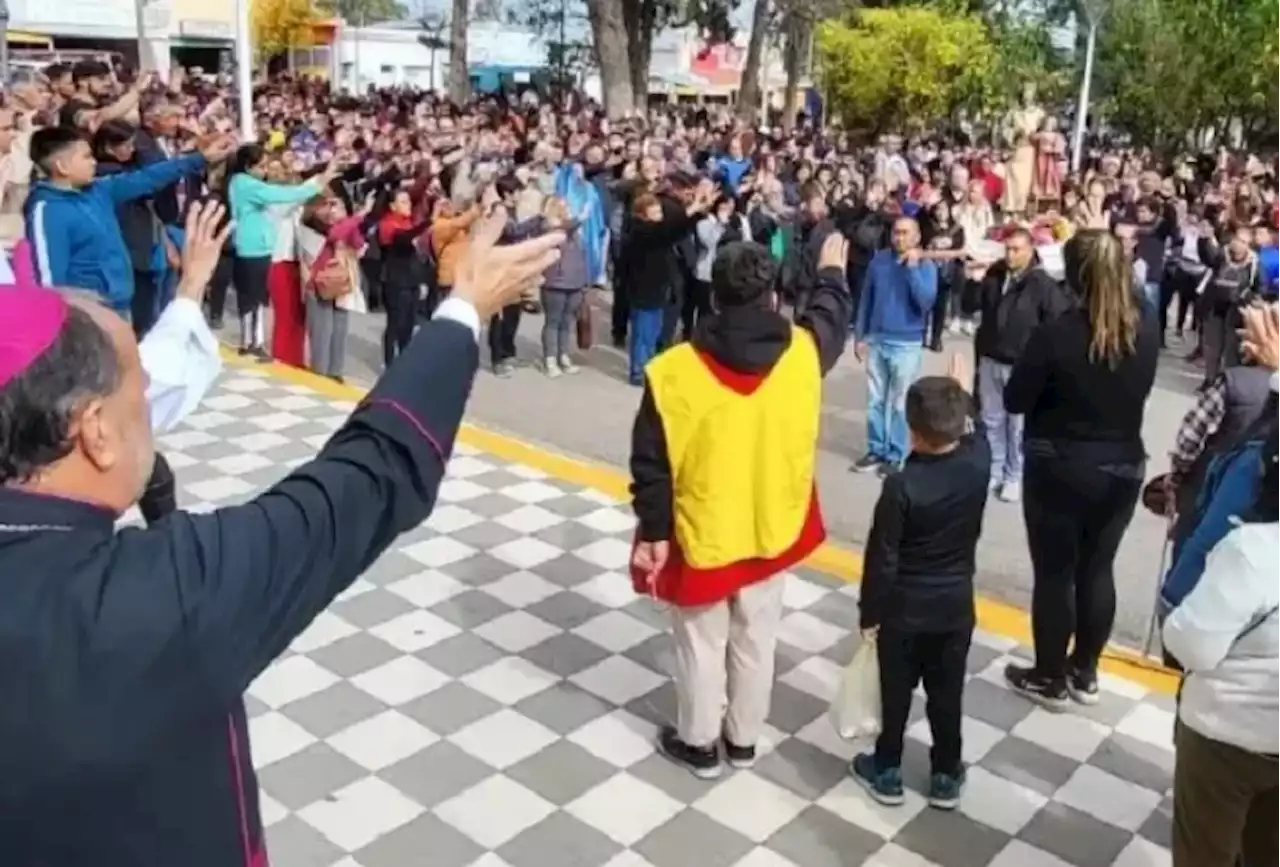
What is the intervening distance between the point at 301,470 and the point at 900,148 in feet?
59.8

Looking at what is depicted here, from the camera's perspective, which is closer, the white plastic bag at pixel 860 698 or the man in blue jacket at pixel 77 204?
the white plastic bag at pixel 860 698

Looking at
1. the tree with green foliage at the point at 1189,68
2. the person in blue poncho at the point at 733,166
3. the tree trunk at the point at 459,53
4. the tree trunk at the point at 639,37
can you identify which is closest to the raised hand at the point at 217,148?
the person in blue poncho at the point at 733,166

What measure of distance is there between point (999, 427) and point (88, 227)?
461 centimetres

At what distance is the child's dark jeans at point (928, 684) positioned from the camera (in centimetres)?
366

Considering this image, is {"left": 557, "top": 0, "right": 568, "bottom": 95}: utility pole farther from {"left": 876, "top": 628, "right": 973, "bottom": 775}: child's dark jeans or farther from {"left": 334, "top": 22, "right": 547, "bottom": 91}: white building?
{"left": 876, "top": 628, "right": 973, "bottom": 775}: child's dark jeans

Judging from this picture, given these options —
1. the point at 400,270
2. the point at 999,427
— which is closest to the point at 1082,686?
the point at 999,427

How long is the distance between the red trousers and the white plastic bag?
19.8ft

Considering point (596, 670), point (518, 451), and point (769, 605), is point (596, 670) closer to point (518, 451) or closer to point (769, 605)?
point (769, 605)

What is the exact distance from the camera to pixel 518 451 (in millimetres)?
7094

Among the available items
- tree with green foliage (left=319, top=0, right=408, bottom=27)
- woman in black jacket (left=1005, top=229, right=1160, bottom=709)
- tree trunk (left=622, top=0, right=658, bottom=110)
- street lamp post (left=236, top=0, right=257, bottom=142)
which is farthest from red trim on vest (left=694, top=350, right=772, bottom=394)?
tree with green foliage (left=319, top=0, right=408, bottom=27)

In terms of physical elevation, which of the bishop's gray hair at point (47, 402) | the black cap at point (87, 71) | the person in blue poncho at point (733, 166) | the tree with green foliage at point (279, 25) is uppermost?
the tree with green foliage at point (279, 25)

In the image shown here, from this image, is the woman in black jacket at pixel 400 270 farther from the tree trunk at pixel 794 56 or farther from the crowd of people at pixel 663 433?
the tree trunk at pixel 794 56

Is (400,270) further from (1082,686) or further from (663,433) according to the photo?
(1082,686)

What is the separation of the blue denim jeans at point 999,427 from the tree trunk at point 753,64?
21262mm
